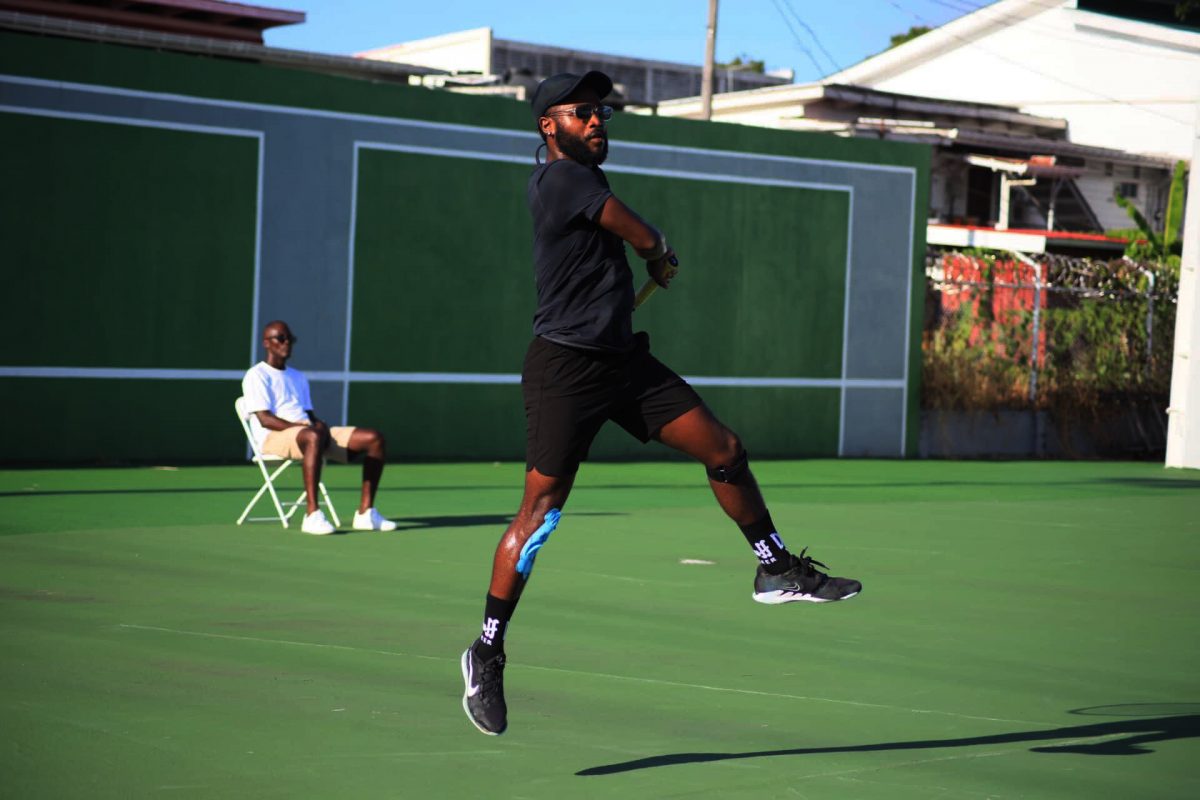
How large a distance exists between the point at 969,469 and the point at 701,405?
14.3 metres

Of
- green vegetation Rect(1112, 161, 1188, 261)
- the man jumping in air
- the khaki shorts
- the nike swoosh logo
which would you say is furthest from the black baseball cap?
green vegetation Rect(1112, 161, 1188, 261)

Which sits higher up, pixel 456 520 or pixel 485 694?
pixel 485 694

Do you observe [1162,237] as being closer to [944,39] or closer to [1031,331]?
[1031,331]

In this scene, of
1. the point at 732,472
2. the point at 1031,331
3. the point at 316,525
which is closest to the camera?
the point at 732,472

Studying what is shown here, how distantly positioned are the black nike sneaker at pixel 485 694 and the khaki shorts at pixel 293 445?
6.13m

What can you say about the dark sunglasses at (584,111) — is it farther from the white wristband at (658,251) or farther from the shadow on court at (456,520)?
the shadow on court at (456,520)

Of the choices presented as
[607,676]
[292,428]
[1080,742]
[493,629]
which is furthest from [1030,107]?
[493,629]

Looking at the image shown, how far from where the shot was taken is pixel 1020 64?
136ft

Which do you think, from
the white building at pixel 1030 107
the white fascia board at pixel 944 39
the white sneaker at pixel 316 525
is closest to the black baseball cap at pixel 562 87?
the white sneaker at pixel 316 525

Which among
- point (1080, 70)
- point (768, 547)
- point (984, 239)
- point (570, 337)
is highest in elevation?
point (1080, 70)

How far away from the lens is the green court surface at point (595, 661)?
542 cm

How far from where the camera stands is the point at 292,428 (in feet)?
38.6

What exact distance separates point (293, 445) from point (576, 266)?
20.2 feet

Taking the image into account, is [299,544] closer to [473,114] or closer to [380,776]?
[380,776]
